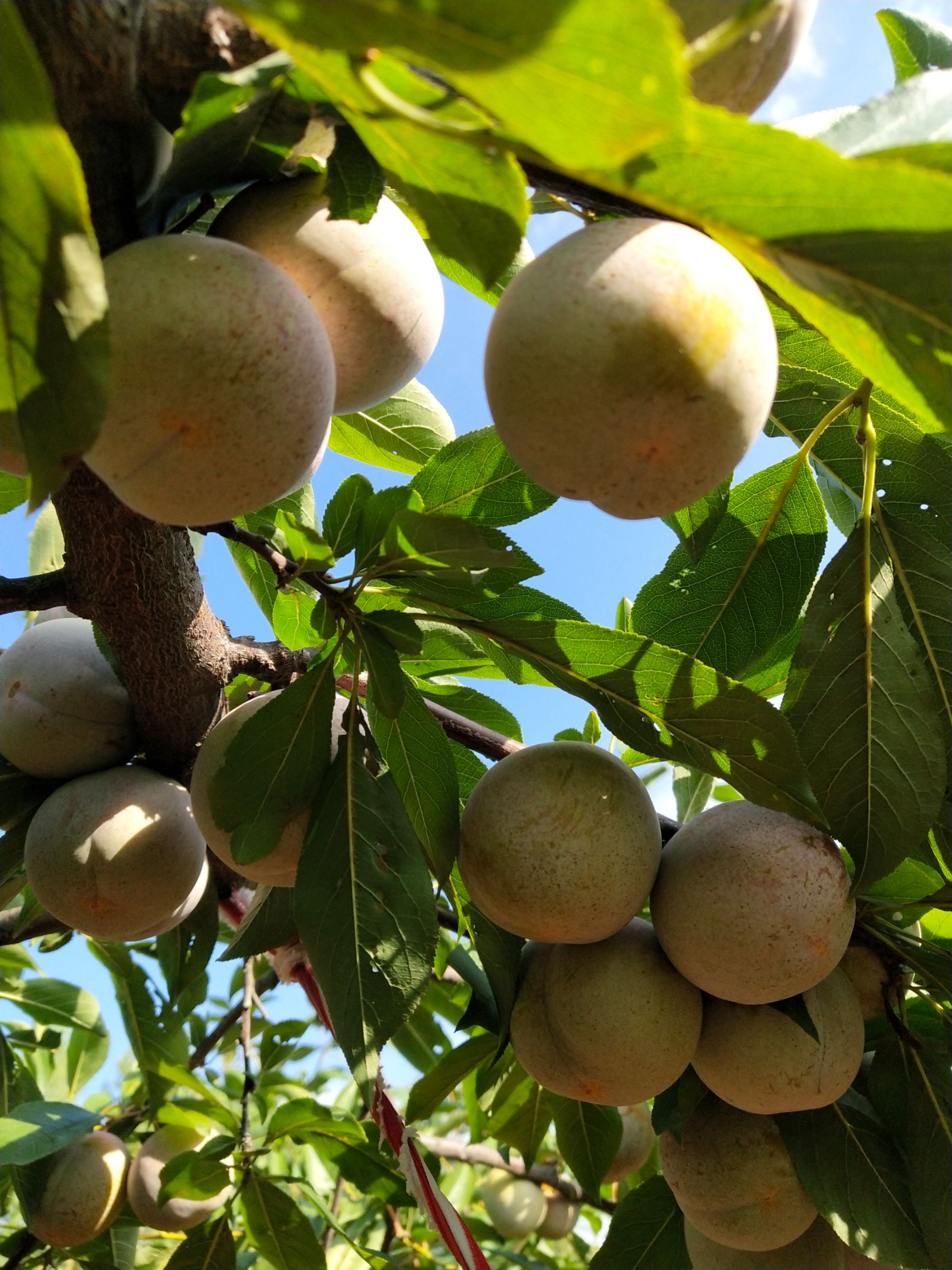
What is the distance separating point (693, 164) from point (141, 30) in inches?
19.2

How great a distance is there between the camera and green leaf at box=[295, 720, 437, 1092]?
126 centimetres

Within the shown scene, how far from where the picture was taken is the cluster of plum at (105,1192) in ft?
7.45

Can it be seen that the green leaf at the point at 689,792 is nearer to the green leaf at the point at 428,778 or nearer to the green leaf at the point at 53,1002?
the green leaf at the point at 428,778

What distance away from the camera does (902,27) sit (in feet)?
4.63

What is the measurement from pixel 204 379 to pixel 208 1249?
203 centimetres

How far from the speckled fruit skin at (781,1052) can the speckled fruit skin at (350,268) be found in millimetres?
989

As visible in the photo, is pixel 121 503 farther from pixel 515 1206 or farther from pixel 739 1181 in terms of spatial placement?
pixel 515 1206

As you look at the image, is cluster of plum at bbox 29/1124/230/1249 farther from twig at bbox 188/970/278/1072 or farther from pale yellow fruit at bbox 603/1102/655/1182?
pale yellow fruit at bbox 603/1102/655/1182

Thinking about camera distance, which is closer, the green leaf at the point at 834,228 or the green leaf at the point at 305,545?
the green leaf at the point at 834,228

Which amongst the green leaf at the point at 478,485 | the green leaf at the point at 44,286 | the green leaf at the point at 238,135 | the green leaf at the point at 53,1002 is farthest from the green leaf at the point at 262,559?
the green leaf at the point at 53,1002

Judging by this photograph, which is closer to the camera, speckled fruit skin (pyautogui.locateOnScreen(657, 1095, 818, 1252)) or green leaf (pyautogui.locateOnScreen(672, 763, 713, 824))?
speckled fruit skin (pyautogui.locateOnScreen(657, 1095, 818, 1252))

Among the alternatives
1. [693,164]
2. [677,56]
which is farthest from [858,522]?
[677,56]

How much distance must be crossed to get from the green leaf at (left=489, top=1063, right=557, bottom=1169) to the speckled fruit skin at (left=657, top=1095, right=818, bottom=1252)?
473mm

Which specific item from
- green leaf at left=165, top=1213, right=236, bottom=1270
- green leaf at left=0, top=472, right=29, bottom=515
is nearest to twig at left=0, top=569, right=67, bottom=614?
green leaf at left=0, top=472, right=29, bottom=515
